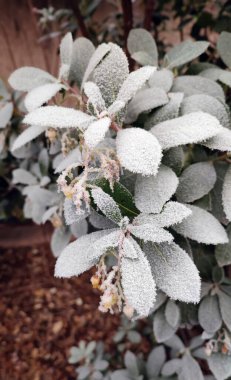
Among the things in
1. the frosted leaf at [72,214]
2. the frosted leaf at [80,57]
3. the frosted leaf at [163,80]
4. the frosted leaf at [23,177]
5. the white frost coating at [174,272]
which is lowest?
the frosted leaf at [23,177]

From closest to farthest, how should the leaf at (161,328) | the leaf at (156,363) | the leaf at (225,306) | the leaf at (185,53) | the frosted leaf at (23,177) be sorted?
the leaf at (185,53), the leaf at (225,306), the leaf at (161,328), the frosted leaf at (23,177), the leaf at (156,363)

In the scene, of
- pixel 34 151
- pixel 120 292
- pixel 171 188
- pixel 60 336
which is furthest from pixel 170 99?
pixel 60 336

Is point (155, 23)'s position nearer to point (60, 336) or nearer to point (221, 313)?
point (221, 313)

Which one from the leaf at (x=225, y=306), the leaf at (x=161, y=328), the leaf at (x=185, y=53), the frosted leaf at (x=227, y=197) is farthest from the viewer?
the leaf at (x=161, y=328)

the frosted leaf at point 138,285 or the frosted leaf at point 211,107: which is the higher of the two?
the frosted leaf at point 211,107

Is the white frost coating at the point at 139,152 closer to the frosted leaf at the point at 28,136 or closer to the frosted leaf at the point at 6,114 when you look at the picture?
the frosted leaf at the point at 28,136

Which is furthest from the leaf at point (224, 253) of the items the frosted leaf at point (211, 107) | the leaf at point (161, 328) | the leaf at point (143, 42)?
the leaf at point (143, 42)

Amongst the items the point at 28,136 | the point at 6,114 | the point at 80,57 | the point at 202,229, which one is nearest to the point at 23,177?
the point at 6,114

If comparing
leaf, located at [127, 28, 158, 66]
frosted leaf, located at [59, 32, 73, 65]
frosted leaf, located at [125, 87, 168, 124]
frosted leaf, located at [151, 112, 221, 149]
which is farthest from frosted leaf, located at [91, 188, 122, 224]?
leaf, located at [127, 28, 158, 66]

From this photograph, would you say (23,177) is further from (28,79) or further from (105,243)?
(105,243)
